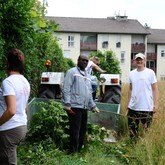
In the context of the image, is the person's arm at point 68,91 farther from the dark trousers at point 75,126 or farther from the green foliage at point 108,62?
the green foliage at point 108,62

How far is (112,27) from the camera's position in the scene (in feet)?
202

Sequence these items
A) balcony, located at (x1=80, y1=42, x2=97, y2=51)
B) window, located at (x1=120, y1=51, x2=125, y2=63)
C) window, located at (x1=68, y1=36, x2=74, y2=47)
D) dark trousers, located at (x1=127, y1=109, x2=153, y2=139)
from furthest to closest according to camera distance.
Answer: window, located at (x1=120, y1=51, x2=125, y2=63)
window, located at (x1=68, y1=36, x2=74, y2=47)
balcony, located at (x1=80, y1=42, x2=97, y2=51)
dark trousers, located at (x1=127, y1=109, x2=153, y2=139)

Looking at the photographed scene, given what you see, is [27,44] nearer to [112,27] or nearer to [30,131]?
[30,131]

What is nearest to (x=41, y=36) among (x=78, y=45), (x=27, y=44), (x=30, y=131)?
(x=27, y=44)

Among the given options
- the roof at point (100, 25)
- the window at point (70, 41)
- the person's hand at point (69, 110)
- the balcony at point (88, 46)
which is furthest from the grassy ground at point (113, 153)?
the window at point (70, 41)

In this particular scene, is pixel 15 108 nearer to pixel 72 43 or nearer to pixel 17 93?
pixel 17 93

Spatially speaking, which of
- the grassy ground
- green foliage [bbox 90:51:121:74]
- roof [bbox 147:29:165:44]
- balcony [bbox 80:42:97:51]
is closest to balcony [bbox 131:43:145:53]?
roof [bbox 147:29:165:44]

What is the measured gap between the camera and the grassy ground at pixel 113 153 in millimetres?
6230

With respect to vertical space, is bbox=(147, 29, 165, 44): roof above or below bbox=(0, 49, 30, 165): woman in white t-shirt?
above

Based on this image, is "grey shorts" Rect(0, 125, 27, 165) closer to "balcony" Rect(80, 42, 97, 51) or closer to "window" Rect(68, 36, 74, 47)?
"balcony" Rect(80, 42, 97, 51)

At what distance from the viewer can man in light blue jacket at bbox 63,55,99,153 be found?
22.4ft

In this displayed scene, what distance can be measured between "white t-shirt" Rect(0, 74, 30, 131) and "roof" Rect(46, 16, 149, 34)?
5532cm

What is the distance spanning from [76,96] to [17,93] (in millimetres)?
2506

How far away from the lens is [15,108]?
4336 mm
